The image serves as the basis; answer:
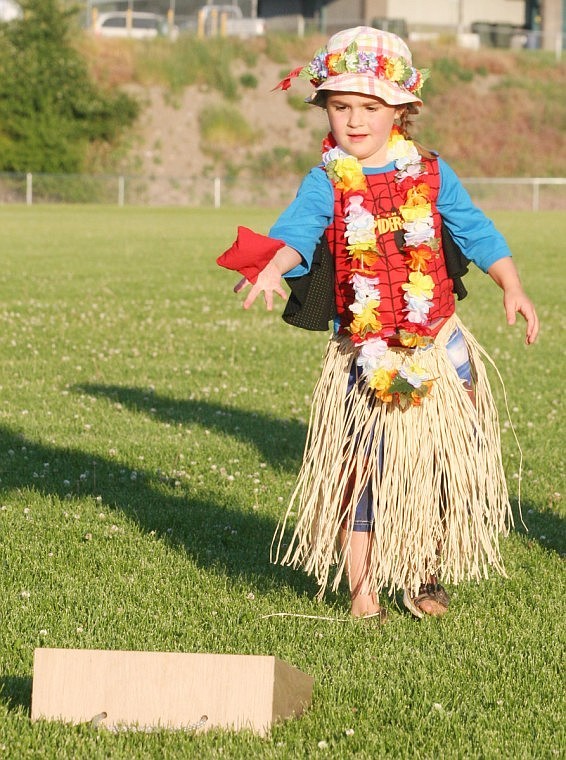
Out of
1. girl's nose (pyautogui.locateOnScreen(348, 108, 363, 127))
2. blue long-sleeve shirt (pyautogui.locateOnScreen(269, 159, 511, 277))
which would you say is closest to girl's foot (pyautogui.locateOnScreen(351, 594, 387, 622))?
blue long-sleeve shirt (pyautogui.locateOnScreen(269, 159, 511, 277))

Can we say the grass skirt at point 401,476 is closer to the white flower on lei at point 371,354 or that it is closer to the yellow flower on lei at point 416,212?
the white flower on lei at point 371,354

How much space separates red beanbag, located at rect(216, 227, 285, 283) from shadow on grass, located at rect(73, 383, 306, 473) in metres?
3.35

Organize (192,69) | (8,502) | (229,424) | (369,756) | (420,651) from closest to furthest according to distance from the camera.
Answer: (369,756) < (420,651) < (8,502) < (229,424) < (192,69)

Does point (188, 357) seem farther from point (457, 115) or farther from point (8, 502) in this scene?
point (457, 115)

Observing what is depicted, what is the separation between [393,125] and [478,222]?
1.77 feet

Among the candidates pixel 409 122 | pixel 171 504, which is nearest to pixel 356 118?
pixel 409 122

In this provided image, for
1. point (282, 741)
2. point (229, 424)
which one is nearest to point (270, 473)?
point (229, 424)

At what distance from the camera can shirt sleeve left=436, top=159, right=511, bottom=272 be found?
17.0 ft

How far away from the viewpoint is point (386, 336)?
17.1 ft

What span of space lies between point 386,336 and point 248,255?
88cm

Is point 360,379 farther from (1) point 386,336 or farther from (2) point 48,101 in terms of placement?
(2) point 48,101

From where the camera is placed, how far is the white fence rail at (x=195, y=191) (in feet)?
171

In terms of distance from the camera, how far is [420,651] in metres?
4.93

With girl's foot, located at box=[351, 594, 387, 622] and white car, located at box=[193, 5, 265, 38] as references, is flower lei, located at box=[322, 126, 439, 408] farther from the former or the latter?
white car, located at box=[193, 5, 265, 38]
